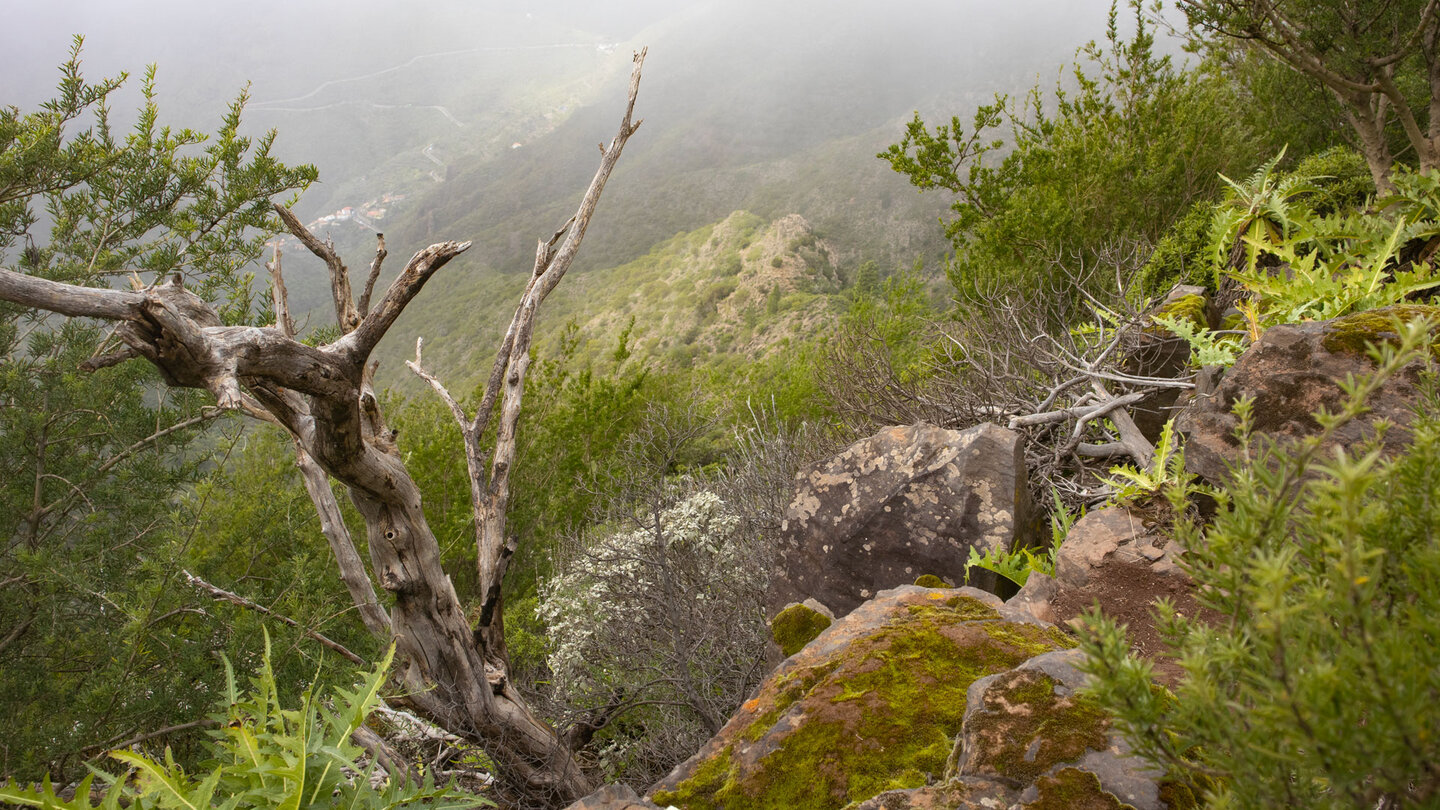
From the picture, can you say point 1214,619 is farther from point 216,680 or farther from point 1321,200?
point 1321,200

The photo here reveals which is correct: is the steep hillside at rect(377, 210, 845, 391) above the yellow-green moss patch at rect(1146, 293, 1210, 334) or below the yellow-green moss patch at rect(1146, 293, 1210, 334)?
below

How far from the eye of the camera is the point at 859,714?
2.06 metres

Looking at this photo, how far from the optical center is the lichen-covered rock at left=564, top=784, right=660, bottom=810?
1.84 meters

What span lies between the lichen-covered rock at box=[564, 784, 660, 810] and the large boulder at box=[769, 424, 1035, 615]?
2.32m

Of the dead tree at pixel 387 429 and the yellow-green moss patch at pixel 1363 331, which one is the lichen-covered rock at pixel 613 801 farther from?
the yellow-green moss patch at pixel 1363 331

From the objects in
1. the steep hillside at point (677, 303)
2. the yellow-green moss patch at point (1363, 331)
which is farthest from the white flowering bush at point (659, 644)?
the steep hillside at point (677, 303)

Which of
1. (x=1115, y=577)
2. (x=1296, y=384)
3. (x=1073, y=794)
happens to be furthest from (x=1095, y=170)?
(x=1073, y=794)

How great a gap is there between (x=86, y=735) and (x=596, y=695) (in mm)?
3082

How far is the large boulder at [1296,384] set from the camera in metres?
2.56

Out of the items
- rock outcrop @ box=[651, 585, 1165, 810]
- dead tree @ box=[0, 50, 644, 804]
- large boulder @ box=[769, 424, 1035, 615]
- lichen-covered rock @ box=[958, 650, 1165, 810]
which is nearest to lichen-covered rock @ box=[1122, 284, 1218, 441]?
large boulder @ box=[769, 424, 1035, 615]

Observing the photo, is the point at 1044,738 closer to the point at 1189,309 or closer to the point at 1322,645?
the point at 1322,645

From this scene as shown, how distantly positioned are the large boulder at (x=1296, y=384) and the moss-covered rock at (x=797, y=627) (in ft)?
5.48

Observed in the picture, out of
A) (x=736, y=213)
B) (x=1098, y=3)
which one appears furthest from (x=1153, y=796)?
(x=1098, y=3)

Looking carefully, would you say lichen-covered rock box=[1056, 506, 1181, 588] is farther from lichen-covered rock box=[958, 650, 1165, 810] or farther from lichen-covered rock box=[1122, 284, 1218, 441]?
lichen-covered rock box=[1122, 284, 1218, 441]
